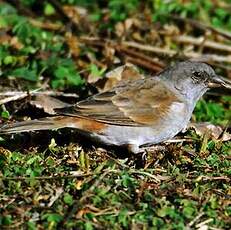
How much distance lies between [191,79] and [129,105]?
770 millimetres

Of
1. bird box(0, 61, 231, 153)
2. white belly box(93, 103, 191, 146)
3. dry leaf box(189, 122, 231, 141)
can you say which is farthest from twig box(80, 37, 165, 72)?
white belly box(93, 103, 191, 146)

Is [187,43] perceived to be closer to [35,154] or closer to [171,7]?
[171,7]

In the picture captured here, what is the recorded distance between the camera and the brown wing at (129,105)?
261 inches

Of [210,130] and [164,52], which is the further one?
[164,52]

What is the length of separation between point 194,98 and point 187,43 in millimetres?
2917

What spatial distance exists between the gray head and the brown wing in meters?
0.17

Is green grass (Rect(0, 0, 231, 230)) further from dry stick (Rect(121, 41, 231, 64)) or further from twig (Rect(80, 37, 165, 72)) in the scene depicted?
dry stick (Rect(121, 41, 231, 64))

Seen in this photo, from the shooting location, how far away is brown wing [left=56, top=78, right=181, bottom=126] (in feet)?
21.7

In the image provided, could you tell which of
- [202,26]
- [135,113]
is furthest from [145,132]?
[202,26]

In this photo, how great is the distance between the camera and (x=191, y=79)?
23.6 ft

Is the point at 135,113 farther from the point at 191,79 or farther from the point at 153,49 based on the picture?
the point at 153,49

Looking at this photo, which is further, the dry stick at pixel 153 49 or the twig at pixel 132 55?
the dry stick at pixel 153 49

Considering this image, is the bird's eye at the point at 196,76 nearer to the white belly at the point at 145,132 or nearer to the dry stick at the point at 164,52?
the white belly at the point at 145,132

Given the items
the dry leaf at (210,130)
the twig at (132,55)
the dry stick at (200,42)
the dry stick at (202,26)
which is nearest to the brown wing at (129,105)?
the dry leaf at (210,130)
